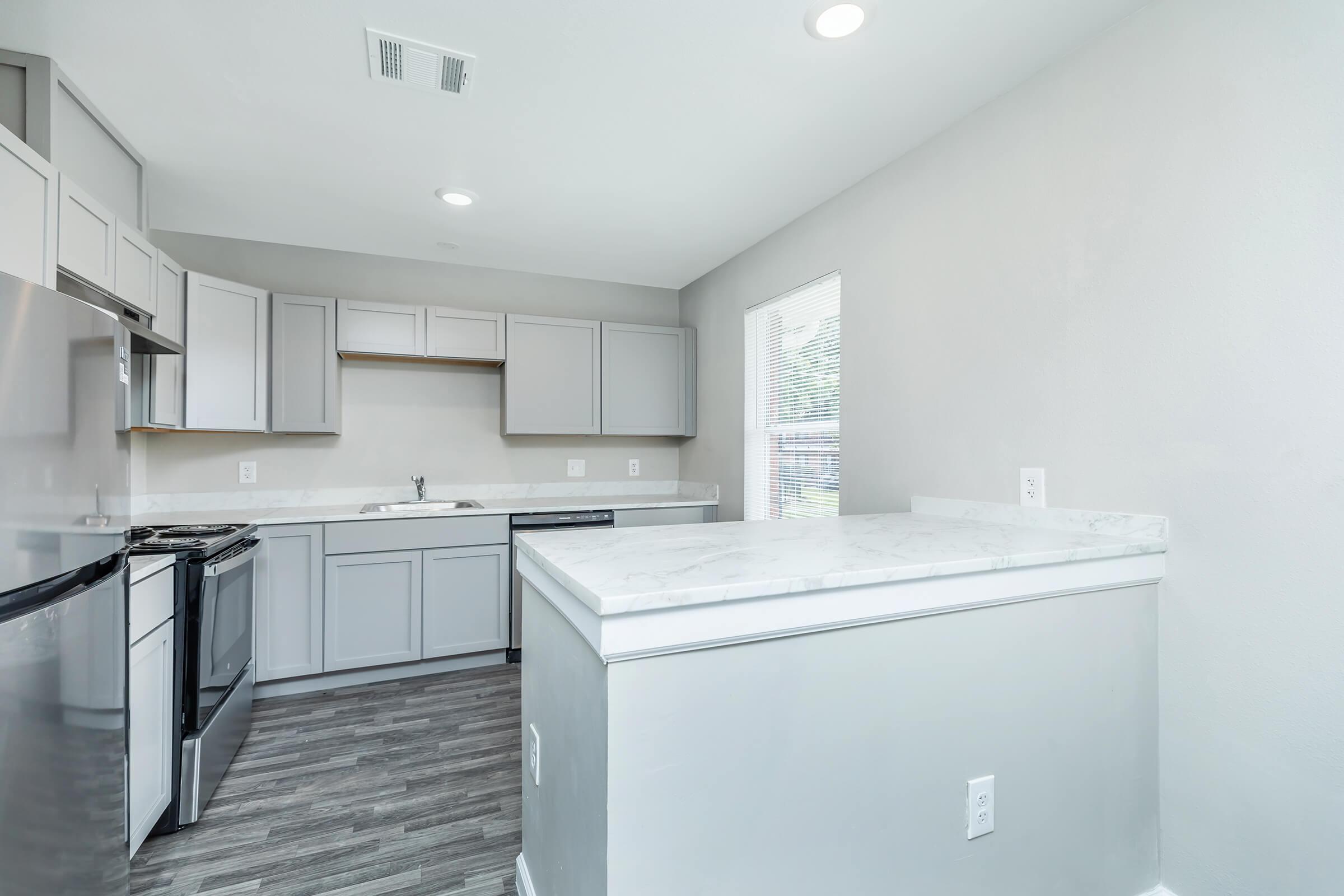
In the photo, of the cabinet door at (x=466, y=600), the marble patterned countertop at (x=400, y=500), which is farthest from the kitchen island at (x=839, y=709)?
the marble patterned countertop at (x=400, y=500)

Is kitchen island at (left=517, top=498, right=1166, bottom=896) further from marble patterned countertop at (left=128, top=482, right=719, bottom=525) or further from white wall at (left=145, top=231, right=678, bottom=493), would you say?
white wall at (left=145, top=231, right=678, bottom=493)

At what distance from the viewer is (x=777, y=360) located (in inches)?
132

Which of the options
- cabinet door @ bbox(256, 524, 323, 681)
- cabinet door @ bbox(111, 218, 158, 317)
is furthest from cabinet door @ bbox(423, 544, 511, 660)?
cabinet door @ bbox(111, 218, 158, 317)

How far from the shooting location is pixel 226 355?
9.96 ft

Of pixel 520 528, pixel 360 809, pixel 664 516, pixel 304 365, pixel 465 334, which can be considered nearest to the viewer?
pixel 360 809

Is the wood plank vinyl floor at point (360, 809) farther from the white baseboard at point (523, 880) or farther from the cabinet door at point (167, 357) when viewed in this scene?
the cabinet door at point (167, 357)

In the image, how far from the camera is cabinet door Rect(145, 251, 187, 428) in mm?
2596

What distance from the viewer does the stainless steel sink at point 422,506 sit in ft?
11.4

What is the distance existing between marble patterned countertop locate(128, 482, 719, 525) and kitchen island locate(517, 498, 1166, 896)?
6.37 ft

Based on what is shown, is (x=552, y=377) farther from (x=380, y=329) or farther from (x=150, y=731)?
(x=150, y=731)

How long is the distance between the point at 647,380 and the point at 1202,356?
9.85 feet

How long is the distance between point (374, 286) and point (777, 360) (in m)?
2.48

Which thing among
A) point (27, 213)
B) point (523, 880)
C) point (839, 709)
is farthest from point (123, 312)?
point (839, 709)

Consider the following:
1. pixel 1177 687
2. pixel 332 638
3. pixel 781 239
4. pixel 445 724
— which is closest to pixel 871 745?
pixel 1177 687
